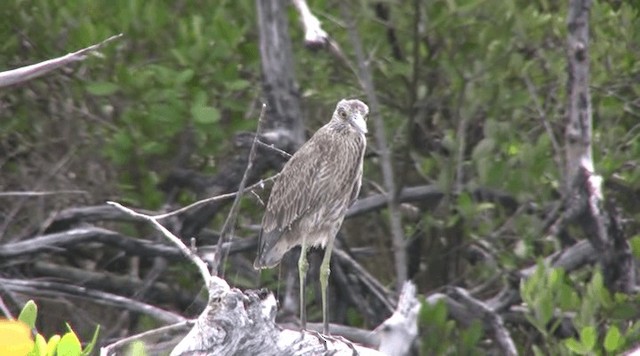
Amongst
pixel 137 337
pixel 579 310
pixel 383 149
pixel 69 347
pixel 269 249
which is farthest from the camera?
pixel 383 149

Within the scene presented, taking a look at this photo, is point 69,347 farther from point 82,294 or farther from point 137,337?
point 82,294

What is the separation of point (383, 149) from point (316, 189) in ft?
3.08

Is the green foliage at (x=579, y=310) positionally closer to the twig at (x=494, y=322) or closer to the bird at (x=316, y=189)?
the twig at (x=494, y=322)

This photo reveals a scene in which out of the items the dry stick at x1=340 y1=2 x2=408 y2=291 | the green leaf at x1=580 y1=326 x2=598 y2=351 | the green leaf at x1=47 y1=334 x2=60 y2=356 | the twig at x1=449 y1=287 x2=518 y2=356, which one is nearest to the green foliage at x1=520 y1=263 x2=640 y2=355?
the green leaf at x1=580 y1=326 x2=598 y2=351

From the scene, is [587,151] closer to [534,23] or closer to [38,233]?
[534,23]

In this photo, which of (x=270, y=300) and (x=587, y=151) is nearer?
(x=270, y=300)

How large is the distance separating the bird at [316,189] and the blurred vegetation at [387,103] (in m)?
0.77

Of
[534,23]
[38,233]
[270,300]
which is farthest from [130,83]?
[270,300]

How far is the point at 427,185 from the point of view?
A: 21.5ft

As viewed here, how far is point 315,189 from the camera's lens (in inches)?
204

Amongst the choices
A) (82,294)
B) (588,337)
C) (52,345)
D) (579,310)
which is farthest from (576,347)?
(52,345)

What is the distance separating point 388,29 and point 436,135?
2.09ft

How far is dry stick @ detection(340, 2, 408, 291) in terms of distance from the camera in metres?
5.96

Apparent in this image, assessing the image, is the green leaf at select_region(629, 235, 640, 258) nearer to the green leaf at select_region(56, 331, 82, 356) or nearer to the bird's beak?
the bird's beak
